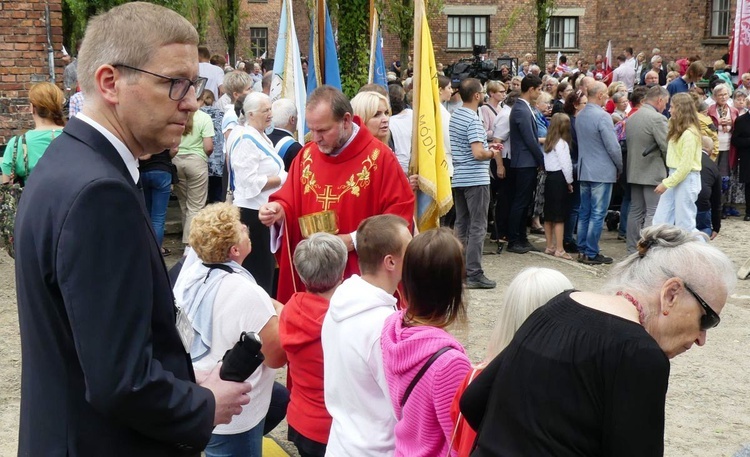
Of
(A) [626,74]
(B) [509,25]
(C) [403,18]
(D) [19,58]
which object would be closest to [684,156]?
(D) [19,58]

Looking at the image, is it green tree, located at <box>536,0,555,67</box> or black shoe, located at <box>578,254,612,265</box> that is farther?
green tree, located at <box>536,0,555,67</box>

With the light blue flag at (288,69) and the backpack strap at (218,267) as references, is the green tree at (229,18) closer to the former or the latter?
the light blue flag at (288,69)

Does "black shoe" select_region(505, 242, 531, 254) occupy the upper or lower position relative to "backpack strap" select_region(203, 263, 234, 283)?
lower

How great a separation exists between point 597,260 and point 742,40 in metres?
10.0

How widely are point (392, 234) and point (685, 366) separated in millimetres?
3894

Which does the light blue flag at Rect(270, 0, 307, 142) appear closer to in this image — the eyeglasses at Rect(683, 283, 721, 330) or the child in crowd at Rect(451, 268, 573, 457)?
the child in crowd at Rect(451, 268, 573, 457)

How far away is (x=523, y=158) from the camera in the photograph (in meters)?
10.6

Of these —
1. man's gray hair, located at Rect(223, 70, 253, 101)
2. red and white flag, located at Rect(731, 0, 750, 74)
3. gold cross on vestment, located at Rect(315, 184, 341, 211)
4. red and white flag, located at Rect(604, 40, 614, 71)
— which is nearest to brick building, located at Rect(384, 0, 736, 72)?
red and white flag, located at Rect(604, 40, 614, 71)

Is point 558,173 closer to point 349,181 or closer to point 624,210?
point 624,210

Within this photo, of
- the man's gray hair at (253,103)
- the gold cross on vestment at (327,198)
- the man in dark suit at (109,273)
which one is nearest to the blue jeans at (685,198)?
the man's gray hair at (253,103)

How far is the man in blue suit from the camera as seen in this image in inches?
401

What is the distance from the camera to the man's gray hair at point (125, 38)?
6.90 ft

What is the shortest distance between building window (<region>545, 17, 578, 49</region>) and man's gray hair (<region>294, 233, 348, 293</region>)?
3474 cm

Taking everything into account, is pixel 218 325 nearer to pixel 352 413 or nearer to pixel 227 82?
pixel 352 413
